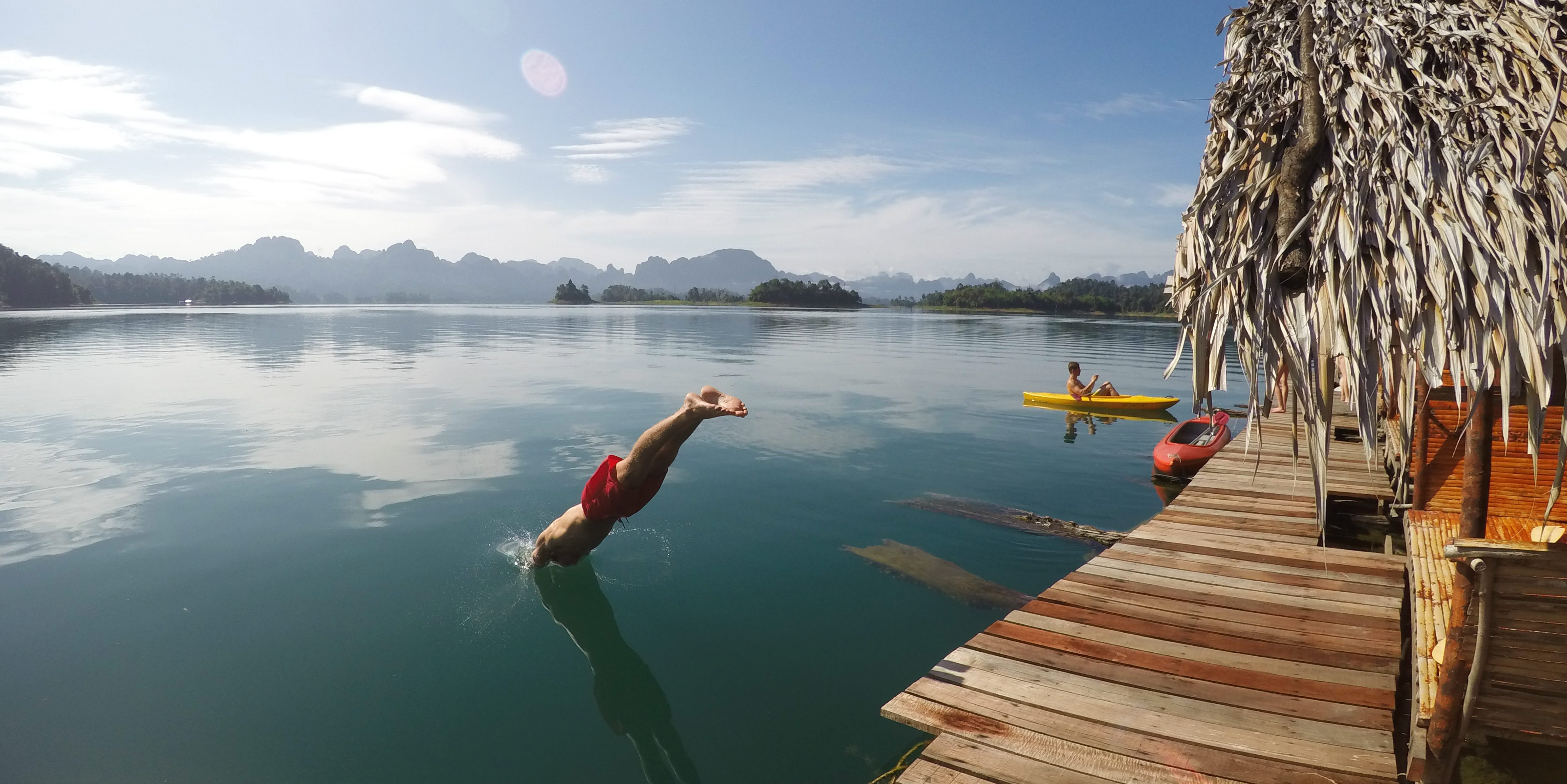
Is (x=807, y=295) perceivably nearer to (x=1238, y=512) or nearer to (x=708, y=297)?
(x=708, y=297)

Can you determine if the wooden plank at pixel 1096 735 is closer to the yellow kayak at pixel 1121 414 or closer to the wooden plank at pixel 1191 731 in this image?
the wooden plank at pixel 1191 731

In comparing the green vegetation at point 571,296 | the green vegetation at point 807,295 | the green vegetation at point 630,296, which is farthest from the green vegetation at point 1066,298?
the green vegetation at point 571,296

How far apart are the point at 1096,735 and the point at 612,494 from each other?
4777 millimetres

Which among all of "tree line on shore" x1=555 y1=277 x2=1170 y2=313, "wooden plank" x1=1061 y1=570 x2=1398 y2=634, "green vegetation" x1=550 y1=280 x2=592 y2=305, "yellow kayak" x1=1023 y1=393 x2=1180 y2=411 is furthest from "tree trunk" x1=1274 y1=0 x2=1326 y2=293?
"green vegetation" x1=550 y1=280 x2=592 y2=305

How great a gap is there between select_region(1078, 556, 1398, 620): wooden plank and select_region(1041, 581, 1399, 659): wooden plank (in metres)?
0.30

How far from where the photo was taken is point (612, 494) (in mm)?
7094

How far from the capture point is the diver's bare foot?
6.27 metres

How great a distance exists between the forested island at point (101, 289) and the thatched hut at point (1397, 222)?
141 metres

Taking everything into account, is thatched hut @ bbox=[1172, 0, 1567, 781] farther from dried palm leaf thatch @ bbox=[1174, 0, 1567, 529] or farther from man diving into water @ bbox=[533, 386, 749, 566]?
man diving into water @ bbox=[533, 386, 749, 566]

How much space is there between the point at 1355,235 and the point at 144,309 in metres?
144

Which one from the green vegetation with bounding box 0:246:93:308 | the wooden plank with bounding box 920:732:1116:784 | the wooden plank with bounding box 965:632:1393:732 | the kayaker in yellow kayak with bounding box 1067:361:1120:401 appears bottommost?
the wooden plank with bounding box 920:732:1116:784


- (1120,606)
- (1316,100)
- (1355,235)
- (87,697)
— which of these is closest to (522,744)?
(87,697)

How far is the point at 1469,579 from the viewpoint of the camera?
9.02 ft

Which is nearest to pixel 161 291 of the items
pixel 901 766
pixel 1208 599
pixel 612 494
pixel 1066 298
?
pixel 1066 298
